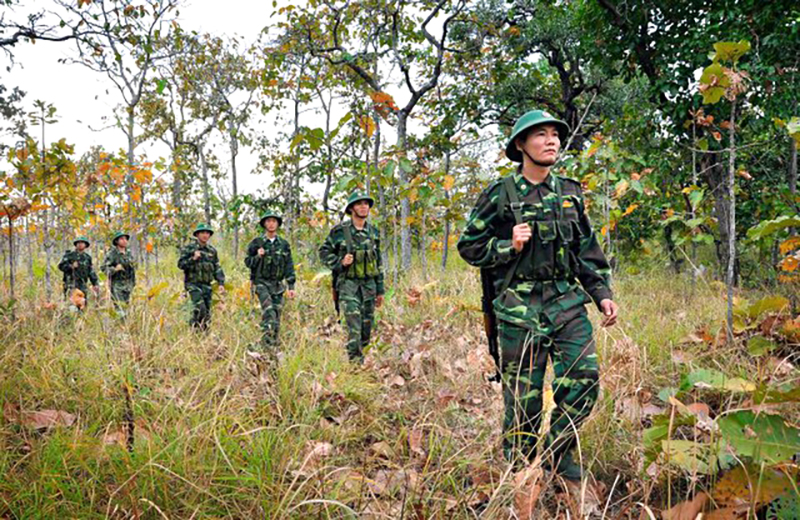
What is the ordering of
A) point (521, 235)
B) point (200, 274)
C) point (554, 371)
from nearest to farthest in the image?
point (521, 235)
point (554, 371)
point (200, 274)

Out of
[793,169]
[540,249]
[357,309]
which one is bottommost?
[357,309]

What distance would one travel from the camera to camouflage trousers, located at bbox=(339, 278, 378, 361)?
16.0 ft

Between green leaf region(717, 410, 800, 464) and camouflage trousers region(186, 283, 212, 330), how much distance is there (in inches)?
240

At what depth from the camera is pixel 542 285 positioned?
2.51 metres

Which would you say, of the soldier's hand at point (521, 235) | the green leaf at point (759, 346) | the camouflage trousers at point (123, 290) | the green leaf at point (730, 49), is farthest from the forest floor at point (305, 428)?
the camouflage trousers at point (123, 290)

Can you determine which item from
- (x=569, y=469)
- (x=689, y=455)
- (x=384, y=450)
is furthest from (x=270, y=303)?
(x=689, y=455)

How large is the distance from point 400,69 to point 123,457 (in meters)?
8.02

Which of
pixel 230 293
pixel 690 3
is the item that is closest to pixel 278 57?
pixel 230 293

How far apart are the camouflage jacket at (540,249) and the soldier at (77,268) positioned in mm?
7642

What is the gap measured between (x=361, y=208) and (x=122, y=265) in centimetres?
446

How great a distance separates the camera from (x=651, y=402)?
10.8 feet

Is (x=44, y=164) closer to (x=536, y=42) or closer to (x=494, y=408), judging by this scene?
(x=494, y=408)

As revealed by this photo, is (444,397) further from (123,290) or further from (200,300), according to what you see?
(123,290)

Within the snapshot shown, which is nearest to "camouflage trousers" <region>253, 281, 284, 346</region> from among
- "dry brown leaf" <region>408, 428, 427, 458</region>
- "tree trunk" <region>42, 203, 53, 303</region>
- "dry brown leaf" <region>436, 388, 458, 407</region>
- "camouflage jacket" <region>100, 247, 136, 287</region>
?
"tree trunk" <region>42, 203, 53, 303</region>
